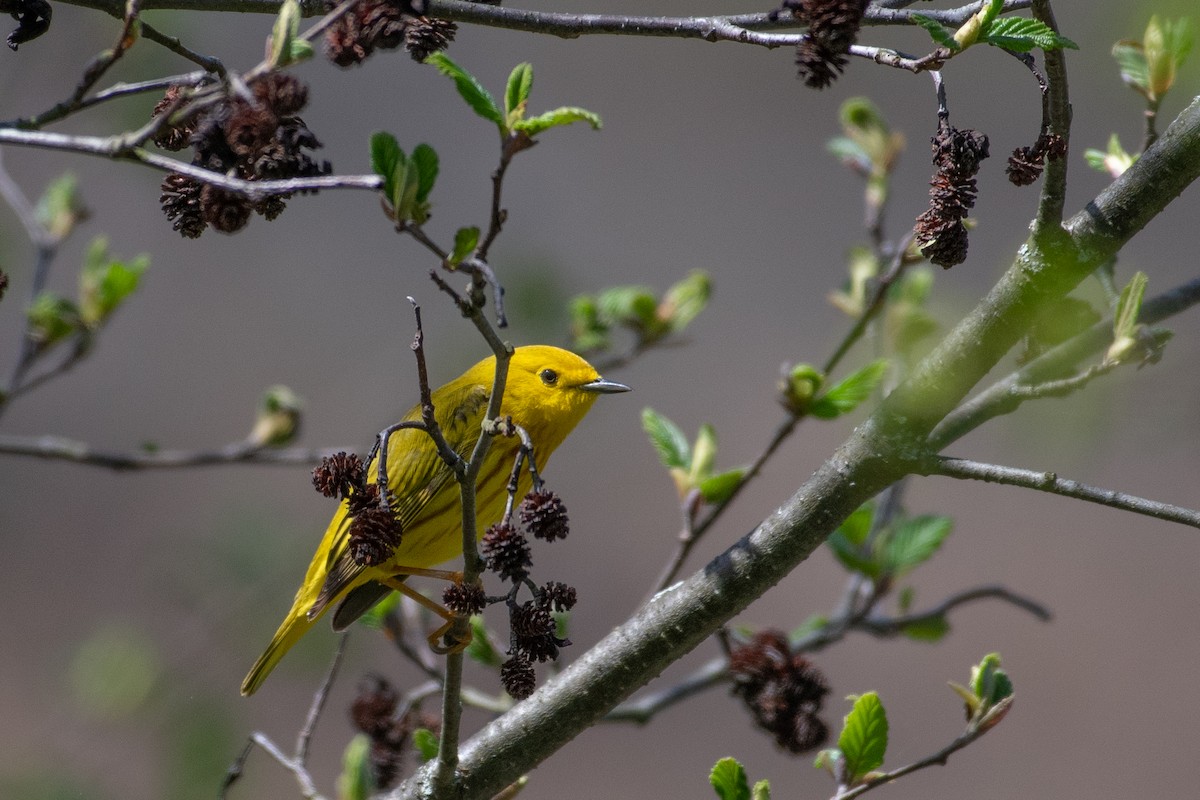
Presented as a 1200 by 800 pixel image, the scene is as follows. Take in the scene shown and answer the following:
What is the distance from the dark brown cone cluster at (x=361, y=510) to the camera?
1.38 meters

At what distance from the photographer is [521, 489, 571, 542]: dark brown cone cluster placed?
1354 millimetres

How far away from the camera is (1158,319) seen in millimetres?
2133

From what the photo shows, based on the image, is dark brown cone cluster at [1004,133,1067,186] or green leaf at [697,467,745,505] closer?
dark brown cone cluster at [1004,133,1067,186]

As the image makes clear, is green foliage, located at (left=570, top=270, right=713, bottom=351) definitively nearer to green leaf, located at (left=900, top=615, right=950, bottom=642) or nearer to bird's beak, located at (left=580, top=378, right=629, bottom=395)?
bird's beak, located at (left=580, top=378, right=629, bottom=395)

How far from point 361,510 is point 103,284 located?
1973 millimetres

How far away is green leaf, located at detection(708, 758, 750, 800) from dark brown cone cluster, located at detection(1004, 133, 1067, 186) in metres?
1.00

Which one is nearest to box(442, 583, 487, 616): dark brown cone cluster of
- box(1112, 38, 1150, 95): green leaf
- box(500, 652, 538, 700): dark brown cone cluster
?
box(500, 652, 538, 700): dark brown cone cluster

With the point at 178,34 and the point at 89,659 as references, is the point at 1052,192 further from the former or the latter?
the point at 89,659

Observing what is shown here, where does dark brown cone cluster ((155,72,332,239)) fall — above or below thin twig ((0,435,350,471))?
below

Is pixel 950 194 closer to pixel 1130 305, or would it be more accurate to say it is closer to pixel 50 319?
pixel 1130 305

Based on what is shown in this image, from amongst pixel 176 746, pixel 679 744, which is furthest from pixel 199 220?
pixel 679 744

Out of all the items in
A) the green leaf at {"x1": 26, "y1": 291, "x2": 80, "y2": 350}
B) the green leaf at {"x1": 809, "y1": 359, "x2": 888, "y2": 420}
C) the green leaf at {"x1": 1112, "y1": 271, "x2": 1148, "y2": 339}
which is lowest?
the green leaf at {"x1": 1112, "y1": 271, "x2": 1148, "y2": 339}

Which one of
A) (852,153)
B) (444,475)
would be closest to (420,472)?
(444,475)

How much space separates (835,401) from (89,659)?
9.19 ft
